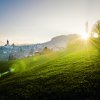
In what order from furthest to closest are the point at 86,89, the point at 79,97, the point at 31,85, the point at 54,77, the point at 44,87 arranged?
the point at 54,77, the point at 31,85, the point at 44,87, the point at 86,89, the point at 79,97

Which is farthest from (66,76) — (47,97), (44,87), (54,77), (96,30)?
(96,30)

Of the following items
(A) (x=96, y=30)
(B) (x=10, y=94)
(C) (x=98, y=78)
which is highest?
(A) (x=96, y=30)

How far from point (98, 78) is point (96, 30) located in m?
133

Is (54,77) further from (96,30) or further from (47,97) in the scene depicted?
(96,30)

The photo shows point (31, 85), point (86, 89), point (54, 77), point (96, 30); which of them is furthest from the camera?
point (96, 30)

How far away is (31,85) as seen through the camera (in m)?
47.2

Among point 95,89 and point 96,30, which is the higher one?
point 96,30

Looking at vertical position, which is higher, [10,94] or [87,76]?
[87,76]

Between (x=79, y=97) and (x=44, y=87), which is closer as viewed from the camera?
(x=79, y=97)

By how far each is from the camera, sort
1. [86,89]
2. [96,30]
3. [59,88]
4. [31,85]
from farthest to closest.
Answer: [96,30] < [31,85] < [59,88] < [86,89]

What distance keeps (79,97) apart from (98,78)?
27.2 feet

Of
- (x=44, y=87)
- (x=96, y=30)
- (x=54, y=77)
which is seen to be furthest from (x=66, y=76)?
(x=96, y=30)

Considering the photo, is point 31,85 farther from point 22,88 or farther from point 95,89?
point 95,89

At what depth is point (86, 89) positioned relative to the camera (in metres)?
37.3
